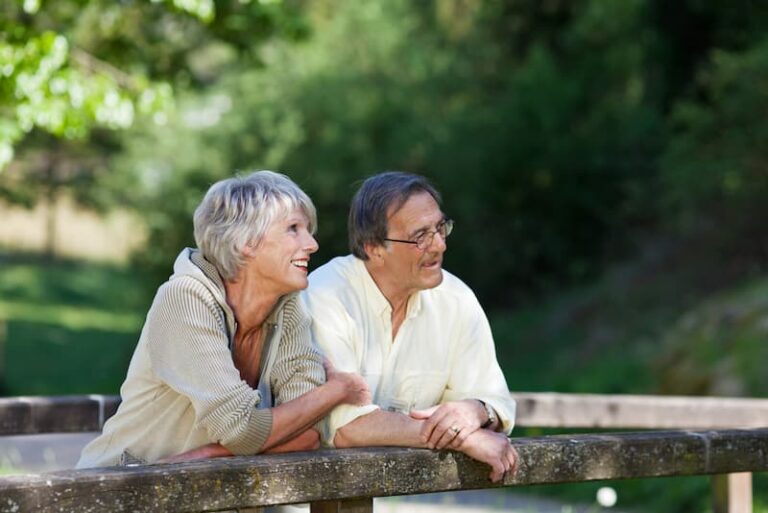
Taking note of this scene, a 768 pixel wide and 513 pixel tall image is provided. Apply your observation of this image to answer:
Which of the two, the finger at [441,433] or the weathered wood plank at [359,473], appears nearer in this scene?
the weathered wood plank at [359,473]

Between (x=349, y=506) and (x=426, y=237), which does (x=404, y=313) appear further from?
(x=349, y=506)

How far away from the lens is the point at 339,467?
122 inches

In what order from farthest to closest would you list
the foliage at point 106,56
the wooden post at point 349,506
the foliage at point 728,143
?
the foliage at point 728,143 < the foliage at point 106,56 < the wooden post at point 349,506

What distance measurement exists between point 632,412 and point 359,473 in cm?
288

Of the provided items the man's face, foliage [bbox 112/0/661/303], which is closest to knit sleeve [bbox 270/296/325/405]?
the man's face

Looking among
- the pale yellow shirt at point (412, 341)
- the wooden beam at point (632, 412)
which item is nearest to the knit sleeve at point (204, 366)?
the pale yellow shirt at point (412, 341)

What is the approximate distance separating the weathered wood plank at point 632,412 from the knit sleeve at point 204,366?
258cm

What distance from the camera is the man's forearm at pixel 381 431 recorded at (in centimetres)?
338

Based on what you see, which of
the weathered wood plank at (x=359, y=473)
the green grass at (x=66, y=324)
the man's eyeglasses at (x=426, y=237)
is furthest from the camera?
the green grass at (x=66, y=324)

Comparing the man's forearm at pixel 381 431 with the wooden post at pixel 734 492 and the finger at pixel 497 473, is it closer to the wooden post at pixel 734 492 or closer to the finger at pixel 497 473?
the finger at pixel 497 473

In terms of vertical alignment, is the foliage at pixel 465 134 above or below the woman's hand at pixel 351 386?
above

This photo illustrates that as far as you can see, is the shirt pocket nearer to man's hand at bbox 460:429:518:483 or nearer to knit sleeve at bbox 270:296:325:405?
knit sleeve at bbox 270:296:325:405

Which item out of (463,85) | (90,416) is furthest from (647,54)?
(90,416)

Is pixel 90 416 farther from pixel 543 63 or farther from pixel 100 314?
pixel 100 314
